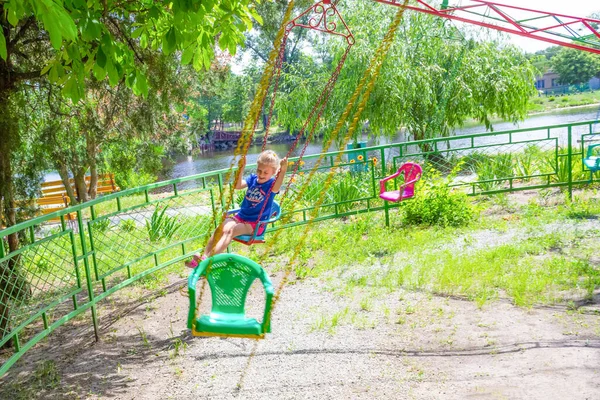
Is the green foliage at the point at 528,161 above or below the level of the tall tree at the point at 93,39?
below

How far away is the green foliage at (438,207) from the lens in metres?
8.26

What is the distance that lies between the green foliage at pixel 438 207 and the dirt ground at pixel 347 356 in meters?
2.77

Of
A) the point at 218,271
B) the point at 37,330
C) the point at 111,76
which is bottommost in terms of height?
the point at 37,330

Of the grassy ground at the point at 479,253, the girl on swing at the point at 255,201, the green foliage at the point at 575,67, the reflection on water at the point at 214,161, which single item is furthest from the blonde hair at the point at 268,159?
the green foliage at the point at 575,67

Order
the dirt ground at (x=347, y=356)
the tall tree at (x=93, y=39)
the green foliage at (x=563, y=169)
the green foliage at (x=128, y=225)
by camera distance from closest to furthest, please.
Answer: the tall tree at (x=93, y=39) → the dirt ground at (x=347, y=356) → the green foliage at (x=128, y=225) → the green foliage at (x=563, y=169)

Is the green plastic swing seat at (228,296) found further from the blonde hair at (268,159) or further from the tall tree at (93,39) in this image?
the tall tree at (93,39)

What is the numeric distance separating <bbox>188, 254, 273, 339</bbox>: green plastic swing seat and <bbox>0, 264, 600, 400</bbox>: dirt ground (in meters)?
0.52

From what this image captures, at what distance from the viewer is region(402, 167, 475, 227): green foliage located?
Answer: 826 cm

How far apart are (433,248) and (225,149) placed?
38.6m

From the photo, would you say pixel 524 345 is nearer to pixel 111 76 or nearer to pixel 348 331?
pixel 348 331

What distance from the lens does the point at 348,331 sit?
4.95m

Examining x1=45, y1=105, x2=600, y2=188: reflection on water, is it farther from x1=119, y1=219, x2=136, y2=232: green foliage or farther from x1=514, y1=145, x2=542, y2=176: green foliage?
x1=119, y1=219, x2=136, y2=232: green foliage

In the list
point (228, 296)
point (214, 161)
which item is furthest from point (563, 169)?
point (214, 161)

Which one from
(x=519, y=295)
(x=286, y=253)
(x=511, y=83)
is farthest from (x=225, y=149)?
(x=519, y=295)
